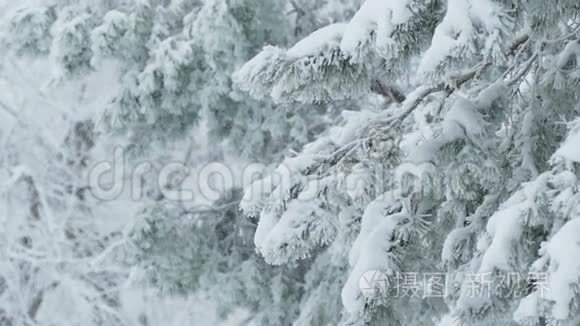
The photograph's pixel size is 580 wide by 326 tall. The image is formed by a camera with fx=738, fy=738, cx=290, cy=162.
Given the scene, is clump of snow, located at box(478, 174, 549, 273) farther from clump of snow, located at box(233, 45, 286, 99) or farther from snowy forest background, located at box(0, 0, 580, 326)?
clump of snow, located at box(233, 45, 286, 99)

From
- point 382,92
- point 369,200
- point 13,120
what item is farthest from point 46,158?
point 369,200

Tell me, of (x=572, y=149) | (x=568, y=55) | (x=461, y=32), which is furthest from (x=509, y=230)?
(x=568, y=55)

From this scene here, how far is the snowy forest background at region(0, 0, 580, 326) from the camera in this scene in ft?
8.12

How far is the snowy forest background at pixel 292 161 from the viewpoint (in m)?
2.47

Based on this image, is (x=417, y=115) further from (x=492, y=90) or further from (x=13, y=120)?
(x=13, y=120)

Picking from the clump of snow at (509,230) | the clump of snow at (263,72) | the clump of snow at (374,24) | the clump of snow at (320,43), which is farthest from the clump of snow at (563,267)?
the clump of snow at (263,72)

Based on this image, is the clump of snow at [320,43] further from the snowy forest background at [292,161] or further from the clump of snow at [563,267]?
the clump of snow at [563,267]

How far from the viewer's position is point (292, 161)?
126 inches

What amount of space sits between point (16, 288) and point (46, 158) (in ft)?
5.69

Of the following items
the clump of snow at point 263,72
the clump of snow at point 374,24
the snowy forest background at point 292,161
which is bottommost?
the snowy forest background at point 292,161

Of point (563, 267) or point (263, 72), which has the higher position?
point (263, 72)

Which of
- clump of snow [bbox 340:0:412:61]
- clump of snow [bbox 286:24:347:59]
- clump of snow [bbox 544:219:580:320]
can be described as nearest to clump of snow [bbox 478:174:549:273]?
clump of snow [bbox 544:219:580:320]

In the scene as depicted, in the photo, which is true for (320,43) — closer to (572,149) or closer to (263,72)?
(263,72)

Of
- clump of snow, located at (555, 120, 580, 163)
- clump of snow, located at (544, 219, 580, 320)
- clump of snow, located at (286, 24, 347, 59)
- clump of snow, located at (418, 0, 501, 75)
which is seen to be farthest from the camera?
clump of snow, located at (286, 24, 347, 59)
